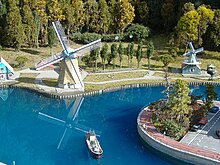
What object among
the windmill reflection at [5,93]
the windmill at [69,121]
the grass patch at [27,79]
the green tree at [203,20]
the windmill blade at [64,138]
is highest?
the green tree at [203,20]

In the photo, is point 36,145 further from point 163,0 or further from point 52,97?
point 163,0

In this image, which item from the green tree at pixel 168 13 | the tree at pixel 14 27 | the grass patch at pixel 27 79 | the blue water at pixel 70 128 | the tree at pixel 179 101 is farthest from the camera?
the green tree at pixel 168 13

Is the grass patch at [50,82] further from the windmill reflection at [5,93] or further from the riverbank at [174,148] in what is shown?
the riverbank at [174,148]

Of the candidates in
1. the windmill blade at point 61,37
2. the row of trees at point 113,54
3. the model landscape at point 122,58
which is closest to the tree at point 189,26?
the model landscape at point 122,58

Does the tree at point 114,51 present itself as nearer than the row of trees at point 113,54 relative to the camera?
No

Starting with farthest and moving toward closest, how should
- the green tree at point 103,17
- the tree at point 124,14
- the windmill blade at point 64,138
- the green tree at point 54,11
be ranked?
the green tree at point 103,17, the tree at point 124,14, the green tree at point 54,11, the windmill blade at point 64,138

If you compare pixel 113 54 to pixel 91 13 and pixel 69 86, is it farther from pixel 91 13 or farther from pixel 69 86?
pixel 91 13

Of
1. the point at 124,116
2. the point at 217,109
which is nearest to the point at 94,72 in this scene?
the point at 124,116
